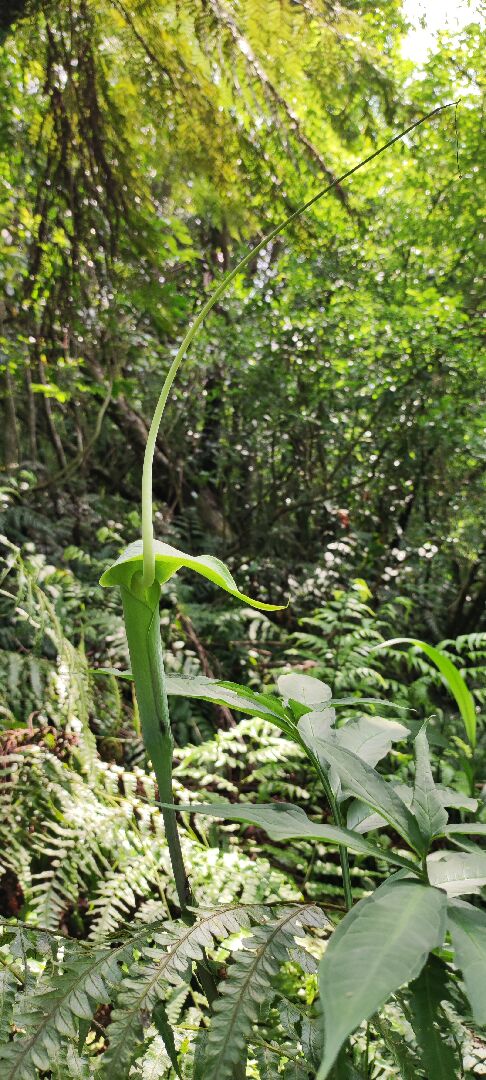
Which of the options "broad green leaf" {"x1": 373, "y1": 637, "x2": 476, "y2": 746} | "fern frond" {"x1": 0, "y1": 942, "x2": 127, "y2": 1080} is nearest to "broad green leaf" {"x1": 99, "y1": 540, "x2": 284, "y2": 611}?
"fern frond" {"x1": 0, "y1": 942, "x2": 127, "y2": 1080}

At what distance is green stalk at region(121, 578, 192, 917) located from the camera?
0.50m

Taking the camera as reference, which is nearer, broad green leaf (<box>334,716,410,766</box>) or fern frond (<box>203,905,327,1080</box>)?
fern frond (<box>203,905,327,1080</box>)

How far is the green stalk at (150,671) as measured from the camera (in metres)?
0.50

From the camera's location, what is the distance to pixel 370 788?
1.65 ft

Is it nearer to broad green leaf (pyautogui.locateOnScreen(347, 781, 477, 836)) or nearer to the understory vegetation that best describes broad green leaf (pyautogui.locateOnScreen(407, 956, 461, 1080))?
the understory vegetation

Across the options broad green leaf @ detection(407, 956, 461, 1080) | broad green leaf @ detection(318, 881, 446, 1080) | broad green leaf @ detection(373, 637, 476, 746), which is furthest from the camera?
broad green leaf @ detection(373, 637, 476, 746)

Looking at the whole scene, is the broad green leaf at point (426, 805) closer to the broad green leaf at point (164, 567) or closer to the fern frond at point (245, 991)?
the fern frond at point (245, 991)

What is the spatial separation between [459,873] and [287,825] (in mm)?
141

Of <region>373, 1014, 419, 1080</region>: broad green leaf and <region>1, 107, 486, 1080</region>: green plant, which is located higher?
<region>1, 107, 486, 1080</region>: green plant

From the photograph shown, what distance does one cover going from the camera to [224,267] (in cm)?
505

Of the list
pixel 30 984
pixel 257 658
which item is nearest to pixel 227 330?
pixel 257 658

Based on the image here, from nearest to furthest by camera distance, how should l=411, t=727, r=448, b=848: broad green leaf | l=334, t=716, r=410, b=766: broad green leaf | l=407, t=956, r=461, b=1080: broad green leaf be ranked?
1. l=407, t=956, r=461, b=1080: broad green leaf
2. l=411, t=727, r=448, b=848: broad green leaf
3. l=334, t=716, r=410, b=766: broad green leaf

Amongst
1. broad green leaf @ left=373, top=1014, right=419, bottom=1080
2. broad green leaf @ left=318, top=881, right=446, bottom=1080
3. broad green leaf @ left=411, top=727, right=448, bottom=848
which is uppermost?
broad green leaf @ left=411, top=727, right=448, bottom=848

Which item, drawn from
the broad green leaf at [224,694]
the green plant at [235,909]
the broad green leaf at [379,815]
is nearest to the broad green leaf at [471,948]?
the green plant at [235,909]
